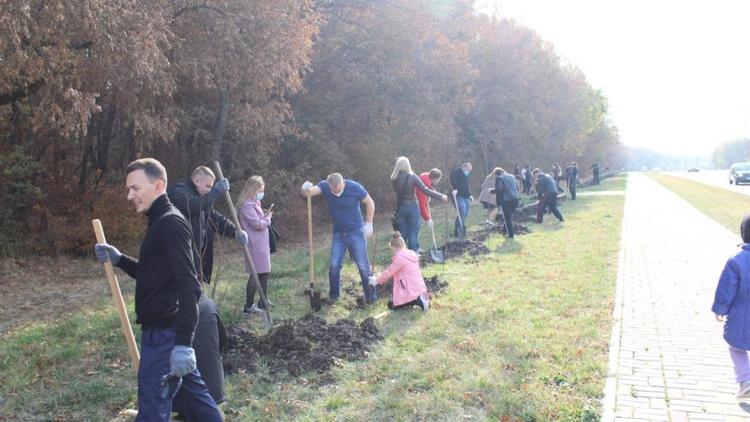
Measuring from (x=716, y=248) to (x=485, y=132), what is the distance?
2430cm

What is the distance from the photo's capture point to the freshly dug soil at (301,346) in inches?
226

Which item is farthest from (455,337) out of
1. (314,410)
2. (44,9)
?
(44,9)

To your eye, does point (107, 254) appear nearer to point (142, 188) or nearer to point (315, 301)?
point (142, 188)

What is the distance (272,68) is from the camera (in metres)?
13.5

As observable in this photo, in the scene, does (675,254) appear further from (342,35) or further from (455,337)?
(342,35)

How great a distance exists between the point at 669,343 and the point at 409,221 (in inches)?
220

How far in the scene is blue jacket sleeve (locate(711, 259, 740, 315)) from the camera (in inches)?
187

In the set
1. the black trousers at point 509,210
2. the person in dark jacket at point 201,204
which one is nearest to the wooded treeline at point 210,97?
the person in dark jacket at point 201,204

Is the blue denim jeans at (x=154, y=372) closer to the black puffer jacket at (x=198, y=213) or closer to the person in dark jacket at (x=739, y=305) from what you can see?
the black puffer jacket at (x=198, y=213)

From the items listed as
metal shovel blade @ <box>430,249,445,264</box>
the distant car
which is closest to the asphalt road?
the distant car

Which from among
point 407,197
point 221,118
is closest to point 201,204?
point 407,197

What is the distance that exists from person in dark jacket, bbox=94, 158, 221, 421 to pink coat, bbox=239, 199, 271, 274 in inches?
154

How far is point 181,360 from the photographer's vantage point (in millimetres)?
3291

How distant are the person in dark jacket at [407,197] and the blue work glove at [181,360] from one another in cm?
746
